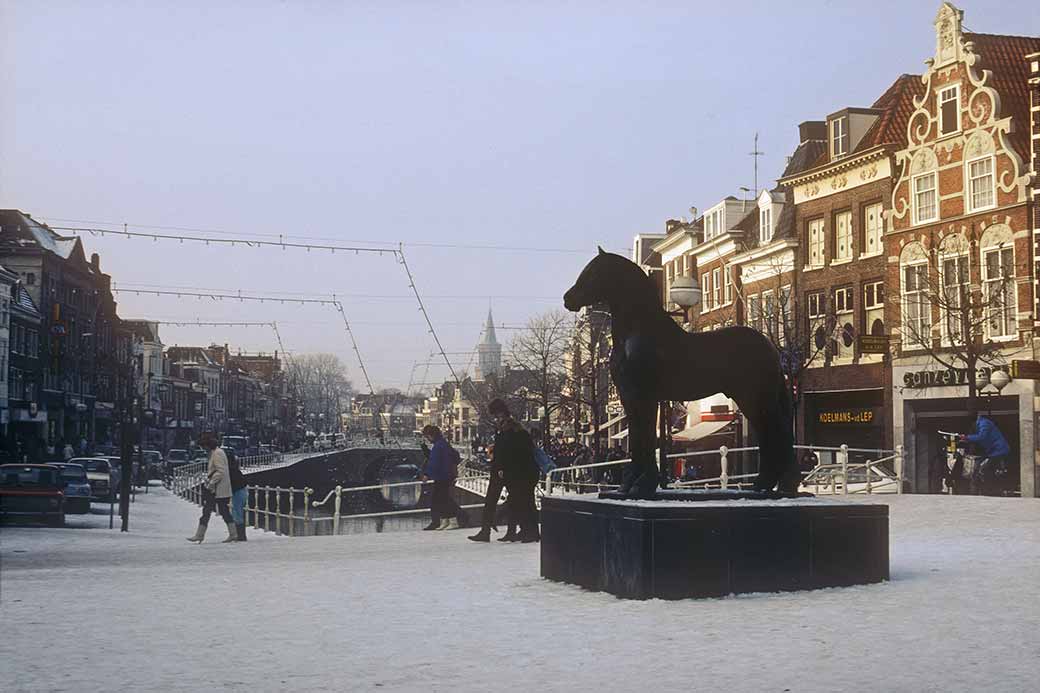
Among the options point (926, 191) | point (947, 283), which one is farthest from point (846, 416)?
point (926, 191)

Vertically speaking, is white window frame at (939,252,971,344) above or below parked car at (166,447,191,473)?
above

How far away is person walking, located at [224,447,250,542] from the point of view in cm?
2264

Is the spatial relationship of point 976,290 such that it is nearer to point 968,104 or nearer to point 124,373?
point 968,104

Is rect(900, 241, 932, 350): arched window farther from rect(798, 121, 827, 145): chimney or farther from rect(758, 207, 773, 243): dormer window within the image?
rect(798, 121, 827, 145): chimney

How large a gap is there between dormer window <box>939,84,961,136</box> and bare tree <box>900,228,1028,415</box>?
334 cm

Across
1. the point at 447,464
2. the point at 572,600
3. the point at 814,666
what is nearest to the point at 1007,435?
the point at 447,464

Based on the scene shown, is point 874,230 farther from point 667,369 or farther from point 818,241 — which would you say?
point 667,369

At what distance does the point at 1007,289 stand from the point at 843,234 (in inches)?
357

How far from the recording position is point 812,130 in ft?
161

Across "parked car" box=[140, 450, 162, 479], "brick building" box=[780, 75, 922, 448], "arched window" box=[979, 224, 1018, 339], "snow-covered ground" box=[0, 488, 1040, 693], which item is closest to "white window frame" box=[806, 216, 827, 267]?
"brick building" box=[780, 75, 922, 448]

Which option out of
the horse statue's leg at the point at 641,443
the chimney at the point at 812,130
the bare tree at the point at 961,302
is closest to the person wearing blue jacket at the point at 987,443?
the bare tree at the point at 961,302

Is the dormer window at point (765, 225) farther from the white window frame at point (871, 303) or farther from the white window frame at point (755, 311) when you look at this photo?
the white window frame at point (871, 303)

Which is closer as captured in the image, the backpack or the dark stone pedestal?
the dark stone pedestal

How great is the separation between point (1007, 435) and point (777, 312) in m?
9.74
